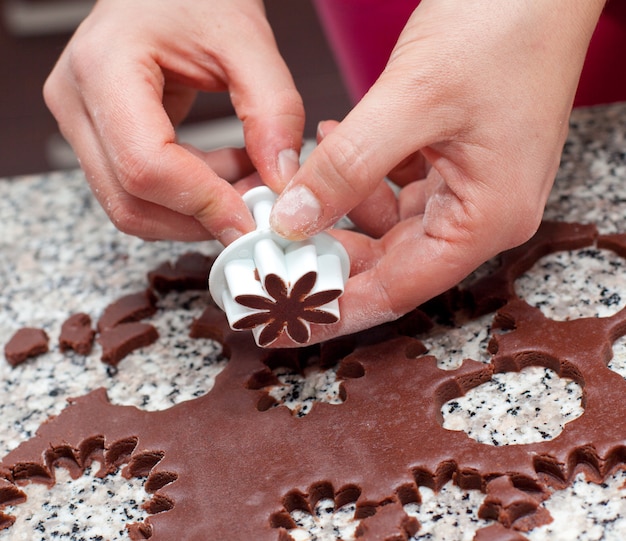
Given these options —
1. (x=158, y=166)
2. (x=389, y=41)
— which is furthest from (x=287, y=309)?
(x=389, y=41)

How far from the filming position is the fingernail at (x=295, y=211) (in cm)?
108

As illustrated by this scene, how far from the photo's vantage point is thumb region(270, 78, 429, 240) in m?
1.04

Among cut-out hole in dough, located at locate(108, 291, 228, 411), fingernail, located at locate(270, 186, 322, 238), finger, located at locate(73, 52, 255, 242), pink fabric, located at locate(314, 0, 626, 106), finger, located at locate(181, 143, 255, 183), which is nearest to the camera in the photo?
fingernail, located at locate(270, 186, 322, 238)

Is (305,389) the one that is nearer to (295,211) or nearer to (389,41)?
(295,211)

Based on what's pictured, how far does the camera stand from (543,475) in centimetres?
103

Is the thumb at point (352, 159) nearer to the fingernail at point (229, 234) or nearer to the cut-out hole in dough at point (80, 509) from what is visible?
the fingernail at point (229, 234)

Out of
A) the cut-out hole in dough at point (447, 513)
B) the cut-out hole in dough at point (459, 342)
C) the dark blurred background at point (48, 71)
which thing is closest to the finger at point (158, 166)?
the cut-out hole in dough at point (459, 342)

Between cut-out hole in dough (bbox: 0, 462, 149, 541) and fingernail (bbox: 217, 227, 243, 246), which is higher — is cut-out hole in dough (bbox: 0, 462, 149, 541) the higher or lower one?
the lower one

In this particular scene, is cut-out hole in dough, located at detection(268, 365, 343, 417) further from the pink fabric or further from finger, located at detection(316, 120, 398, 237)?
the pink fabric

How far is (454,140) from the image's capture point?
1.10 metres

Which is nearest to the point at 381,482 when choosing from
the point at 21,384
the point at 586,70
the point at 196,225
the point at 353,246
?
the point at 353,246

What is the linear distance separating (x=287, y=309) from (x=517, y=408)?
1.16 ft

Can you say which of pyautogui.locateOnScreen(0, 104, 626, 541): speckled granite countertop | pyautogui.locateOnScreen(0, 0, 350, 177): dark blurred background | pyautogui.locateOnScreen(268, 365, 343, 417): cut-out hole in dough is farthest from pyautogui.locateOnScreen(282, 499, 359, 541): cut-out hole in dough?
pyautogui.locateOnScreen(0, 0, 350, 177): dark blurred background

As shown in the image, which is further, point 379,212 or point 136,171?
point 379,212
